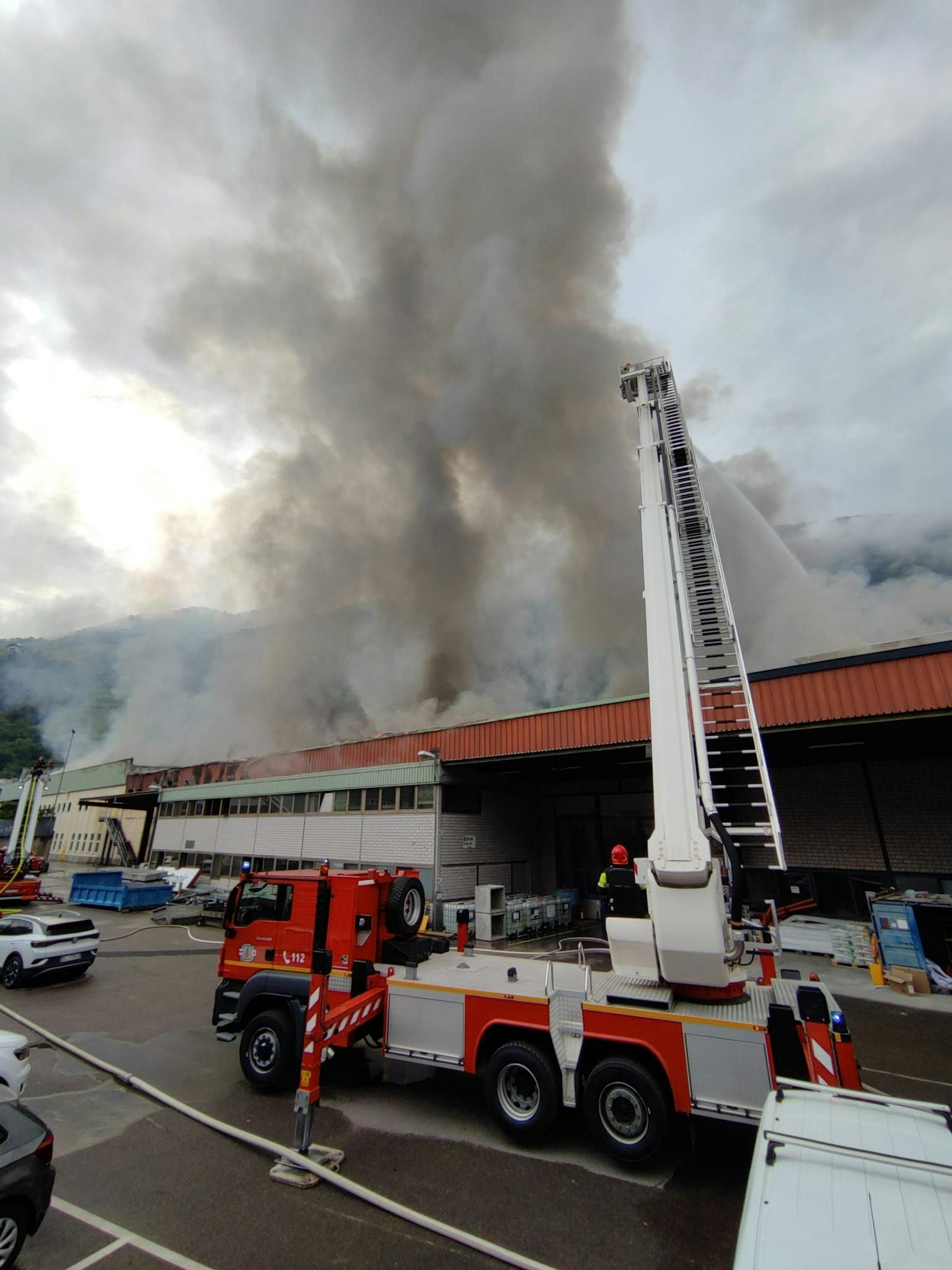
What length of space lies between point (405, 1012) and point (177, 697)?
52580 mm

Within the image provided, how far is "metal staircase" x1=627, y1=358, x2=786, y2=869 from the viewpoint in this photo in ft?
21.6

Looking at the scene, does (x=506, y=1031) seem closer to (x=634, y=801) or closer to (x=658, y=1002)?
(x=658, y=1002)

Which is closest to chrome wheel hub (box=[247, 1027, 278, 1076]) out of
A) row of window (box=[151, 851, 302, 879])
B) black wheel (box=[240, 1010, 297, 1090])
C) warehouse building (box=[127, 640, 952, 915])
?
black wheel (box=[240, 1010, 297, 1090])

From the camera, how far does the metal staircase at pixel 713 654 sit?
6.58 m

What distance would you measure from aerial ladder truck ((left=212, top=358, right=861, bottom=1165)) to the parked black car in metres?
1.99

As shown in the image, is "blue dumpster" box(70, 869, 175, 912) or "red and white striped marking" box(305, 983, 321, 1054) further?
"blue dumpster" box(70, 869, 175, 912)

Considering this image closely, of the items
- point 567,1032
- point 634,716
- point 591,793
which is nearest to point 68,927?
point 567,1032

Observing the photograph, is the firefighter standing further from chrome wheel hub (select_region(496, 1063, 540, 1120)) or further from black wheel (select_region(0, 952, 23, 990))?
black wheel (select_region(0, 952, 23, 990))

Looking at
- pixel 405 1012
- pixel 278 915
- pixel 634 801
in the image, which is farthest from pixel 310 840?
pixel 405 1012

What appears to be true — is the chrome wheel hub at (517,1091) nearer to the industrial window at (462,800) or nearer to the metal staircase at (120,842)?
the industrial window at (462,800)

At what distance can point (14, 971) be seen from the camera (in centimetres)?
1166

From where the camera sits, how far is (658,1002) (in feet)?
17.6

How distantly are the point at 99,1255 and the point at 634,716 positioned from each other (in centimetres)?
1363

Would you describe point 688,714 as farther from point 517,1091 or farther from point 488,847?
point 488,847
